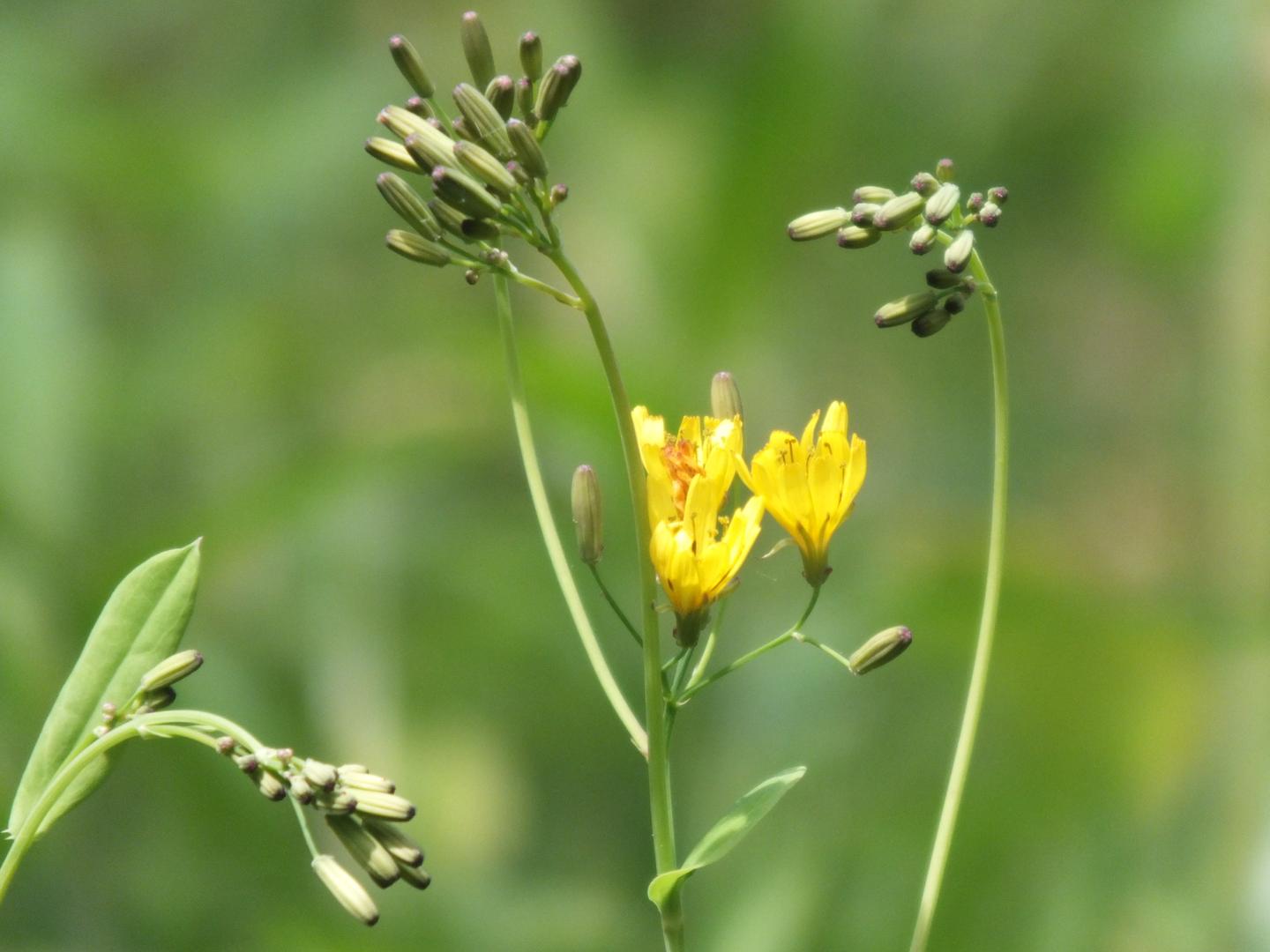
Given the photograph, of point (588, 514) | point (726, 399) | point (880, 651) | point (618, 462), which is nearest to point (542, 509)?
point (588, 514)

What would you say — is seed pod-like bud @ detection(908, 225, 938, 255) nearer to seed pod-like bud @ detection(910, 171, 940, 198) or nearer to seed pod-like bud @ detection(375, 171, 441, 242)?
seed pod-like bud @ detection(910, 171, 940, 198)

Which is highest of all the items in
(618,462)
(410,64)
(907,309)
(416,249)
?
(410,64)

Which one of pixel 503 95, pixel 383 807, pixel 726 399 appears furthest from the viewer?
pixel 726 399

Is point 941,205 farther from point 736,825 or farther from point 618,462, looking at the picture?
point 618,462

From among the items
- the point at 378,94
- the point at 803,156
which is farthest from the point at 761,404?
the point at 378,94

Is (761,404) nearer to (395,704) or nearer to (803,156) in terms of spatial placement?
(803,156)

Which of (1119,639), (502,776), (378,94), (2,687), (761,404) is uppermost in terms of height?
(378,94)

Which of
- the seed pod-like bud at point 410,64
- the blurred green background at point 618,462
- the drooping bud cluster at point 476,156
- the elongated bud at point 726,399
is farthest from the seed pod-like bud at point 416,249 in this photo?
the blurred green background at point 618,462
